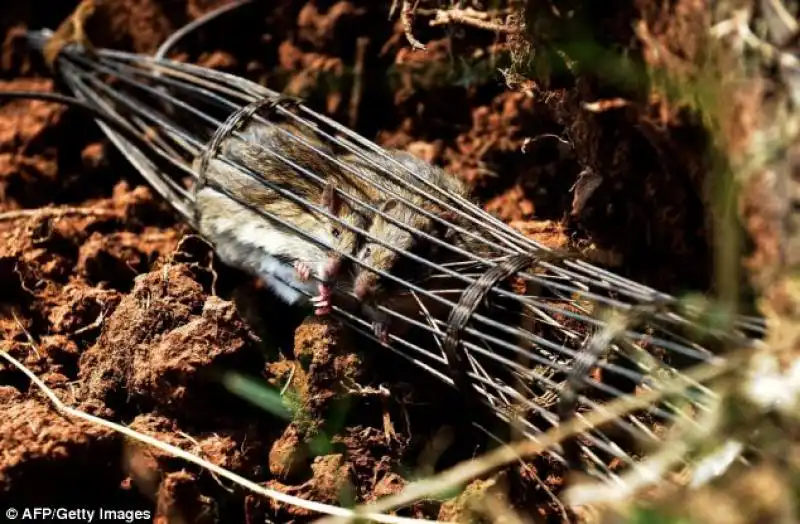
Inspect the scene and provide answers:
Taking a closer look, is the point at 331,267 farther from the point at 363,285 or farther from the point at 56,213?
the point at 56,213

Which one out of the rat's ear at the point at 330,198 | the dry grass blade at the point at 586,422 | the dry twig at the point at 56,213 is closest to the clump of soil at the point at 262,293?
the dry twig at the point at 56,213

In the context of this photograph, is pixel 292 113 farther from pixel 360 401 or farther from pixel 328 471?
pixel 328 471

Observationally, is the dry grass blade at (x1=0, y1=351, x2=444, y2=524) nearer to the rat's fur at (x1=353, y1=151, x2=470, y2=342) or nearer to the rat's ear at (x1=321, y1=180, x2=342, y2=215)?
the rat's fur at (x1=353, y1=151, x2=470, y2=342)

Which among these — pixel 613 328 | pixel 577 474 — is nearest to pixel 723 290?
pixel 613 328

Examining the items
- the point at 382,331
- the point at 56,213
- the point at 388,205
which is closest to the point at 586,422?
the point at 382,331

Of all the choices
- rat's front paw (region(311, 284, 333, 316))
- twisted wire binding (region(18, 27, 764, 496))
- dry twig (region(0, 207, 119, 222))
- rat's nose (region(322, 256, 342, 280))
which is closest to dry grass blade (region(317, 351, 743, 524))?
twisted wire binding (region(18, 27, 764, 496))

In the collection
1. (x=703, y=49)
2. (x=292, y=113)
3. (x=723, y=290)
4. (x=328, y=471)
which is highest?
(x=703, y=49)

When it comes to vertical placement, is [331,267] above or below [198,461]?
above
